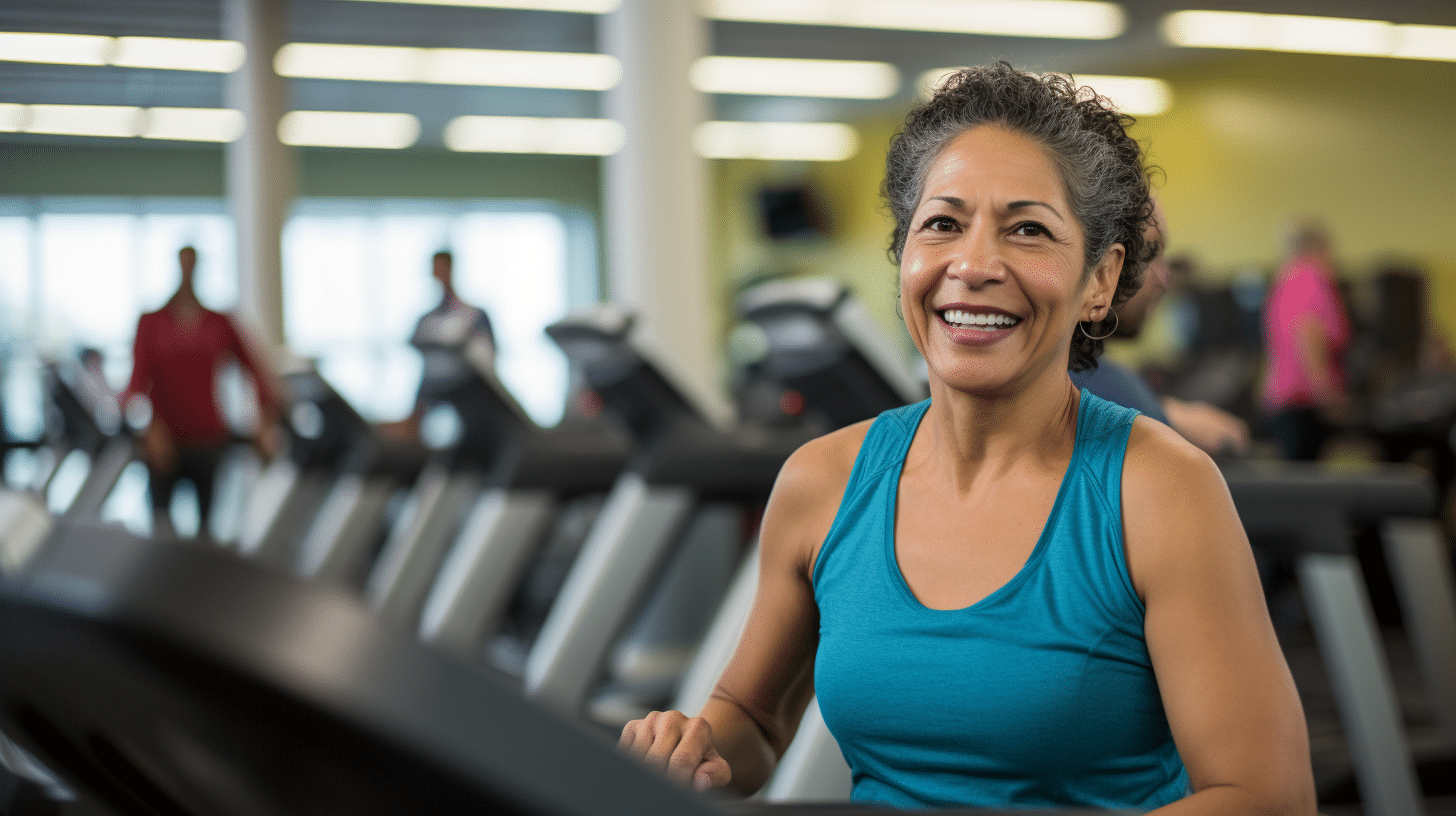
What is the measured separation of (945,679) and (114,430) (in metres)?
6.69

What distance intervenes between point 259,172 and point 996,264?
6807 mm

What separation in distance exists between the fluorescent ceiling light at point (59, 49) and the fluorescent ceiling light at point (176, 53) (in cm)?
8

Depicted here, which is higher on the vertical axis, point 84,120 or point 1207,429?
point 84,120

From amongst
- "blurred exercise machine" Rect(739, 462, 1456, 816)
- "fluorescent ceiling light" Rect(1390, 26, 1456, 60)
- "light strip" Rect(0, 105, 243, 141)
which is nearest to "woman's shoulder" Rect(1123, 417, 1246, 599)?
"blurred exercise machine" Rect(739, 462, 1456, 816)

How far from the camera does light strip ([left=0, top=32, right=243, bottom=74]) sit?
7.40 metres

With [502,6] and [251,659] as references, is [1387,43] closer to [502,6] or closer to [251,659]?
[502,6]

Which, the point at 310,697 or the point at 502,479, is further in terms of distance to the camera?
the point at 502,479

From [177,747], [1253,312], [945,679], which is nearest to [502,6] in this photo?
[1253,312]

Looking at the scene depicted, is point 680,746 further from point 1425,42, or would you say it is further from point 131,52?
point 1425,42

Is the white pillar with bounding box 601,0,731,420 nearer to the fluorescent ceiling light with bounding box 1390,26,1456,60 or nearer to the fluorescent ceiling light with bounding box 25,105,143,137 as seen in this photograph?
the fluorescent ceiling light with bounding box 1390,26,1456,60

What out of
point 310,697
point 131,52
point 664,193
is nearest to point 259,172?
point 131,52

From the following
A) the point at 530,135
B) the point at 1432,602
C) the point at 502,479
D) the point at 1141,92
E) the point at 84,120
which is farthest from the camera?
the point at 530,135

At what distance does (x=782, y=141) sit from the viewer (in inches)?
471

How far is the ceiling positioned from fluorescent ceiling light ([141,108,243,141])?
8.4 inches
